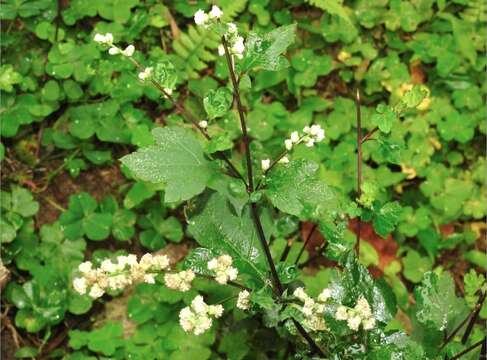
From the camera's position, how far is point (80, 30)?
127 inches

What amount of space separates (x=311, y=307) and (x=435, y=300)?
2.63 feet

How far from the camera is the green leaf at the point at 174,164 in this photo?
6.15ft

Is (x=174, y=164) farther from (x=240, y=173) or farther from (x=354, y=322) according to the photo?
(x=240, y=173)

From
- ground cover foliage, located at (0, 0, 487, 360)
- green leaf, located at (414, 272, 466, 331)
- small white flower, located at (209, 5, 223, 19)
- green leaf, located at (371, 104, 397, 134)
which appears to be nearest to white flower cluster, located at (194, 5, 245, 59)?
small white flower, located at (209, 5, 223, 19)

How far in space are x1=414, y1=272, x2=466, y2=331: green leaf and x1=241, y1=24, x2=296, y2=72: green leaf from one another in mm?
1041

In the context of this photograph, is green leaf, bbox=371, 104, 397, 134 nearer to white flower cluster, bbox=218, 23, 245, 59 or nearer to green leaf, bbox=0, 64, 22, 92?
white flower cluster, bbox=218, 23, 245, 59

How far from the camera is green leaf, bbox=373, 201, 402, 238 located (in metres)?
2.16

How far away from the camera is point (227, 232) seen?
215cm

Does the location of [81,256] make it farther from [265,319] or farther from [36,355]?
[265,319]

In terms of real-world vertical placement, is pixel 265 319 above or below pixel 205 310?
below

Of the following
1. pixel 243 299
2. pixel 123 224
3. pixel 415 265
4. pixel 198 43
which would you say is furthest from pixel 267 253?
pixel 198 43

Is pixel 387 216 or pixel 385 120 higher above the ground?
pixel 385 120

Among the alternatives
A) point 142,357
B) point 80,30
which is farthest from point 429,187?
point 80,30

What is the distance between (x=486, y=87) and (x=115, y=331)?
2.29 metres
